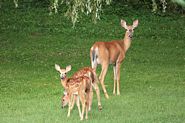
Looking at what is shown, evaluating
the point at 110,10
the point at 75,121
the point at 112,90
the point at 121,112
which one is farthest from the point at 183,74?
the point at 110,10

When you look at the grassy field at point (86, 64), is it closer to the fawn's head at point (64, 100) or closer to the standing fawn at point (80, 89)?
the fawn's head at point (64, 100)

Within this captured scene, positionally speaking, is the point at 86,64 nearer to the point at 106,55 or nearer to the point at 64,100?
the point at 106,55

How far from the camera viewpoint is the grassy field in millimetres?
11242

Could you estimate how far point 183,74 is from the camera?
16.2 m

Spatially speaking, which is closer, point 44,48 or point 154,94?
point 154,94

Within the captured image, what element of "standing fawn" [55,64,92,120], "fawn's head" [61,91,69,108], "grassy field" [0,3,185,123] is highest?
"standing fawn" [55,64,92,120]

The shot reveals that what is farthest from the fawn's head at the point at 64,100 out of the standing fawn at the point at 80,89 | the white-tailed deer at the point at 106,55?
the white-tailed deer at the point at 106,55

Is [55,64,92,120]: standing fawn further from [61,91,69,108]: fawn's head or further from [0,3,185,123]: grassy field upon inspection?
[61,91,69,108]: fawn's head

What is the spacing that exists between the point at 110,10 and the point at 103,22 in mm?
1749

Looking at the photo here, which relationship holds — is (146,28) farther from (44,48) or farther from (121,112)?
(121,112)

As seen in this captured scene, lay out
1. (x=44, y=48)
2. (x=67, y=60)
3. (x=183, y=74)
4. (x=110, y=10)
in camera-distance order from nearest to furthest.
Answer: (x=183, y=74) < (x=67, y=60) < (x=44, y=48) < (x=110, y=10)

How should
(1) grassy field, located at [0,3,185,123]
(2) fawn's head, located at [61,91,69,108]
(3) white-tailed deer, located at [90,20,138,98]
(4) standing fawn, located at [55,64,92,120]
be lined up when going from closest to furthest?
1. (4) standing fawn, located at [55,64,92,120]
2. (1) grassy field, located at [0,3,185,123]
3. (2) fawn's head, located at [61,91,69,108]
4. (3) white-tailed deer, located at [90,20,138,98]

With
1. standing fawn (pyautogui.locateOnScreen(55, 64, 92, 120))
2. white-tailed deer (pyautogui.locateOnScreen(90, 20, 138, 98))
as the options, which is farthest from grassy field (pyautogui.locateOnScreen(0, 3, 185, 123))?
white-tailed deer (pyautogui.locateOnScreen(90, 20, 138, 98))

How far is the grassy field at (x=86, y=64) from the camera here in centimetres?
1124
